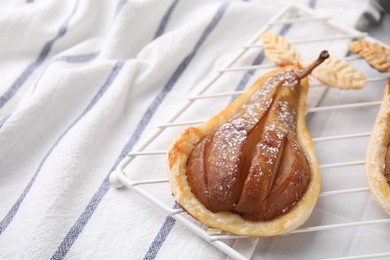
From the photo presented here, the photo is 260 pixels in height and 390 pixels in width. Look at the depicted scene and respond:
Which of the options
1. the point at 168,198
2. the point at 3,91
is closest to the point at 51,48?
the point at 3,91

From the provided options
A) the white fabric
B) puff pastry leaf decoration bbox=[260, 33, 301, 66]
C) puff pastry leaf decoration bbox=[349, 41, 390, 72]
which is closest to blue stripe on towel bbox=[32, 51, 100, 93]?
the white fabric

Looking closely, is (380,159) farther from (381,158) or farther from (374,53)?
(374,53)

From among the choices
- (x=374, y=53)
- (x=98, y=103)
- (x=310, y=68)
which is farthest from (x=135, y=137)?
(x=374, y=53)

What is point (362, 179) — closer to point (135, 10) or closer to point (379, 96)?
point (379, 96)

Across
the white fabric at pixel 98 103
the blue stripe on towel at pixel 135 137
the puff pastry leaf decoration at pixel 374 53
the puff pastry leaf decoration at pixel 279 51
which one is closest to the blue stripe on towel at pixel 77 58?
the white fabric at pixel 98 103

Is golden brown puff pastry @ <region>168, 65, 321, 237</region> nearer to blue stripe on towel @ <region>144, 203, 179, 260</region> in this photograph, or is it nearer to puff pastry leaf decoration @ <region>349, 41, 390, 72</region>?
blue stripe on towel @ <region>144, 203, 179, 260</region>
